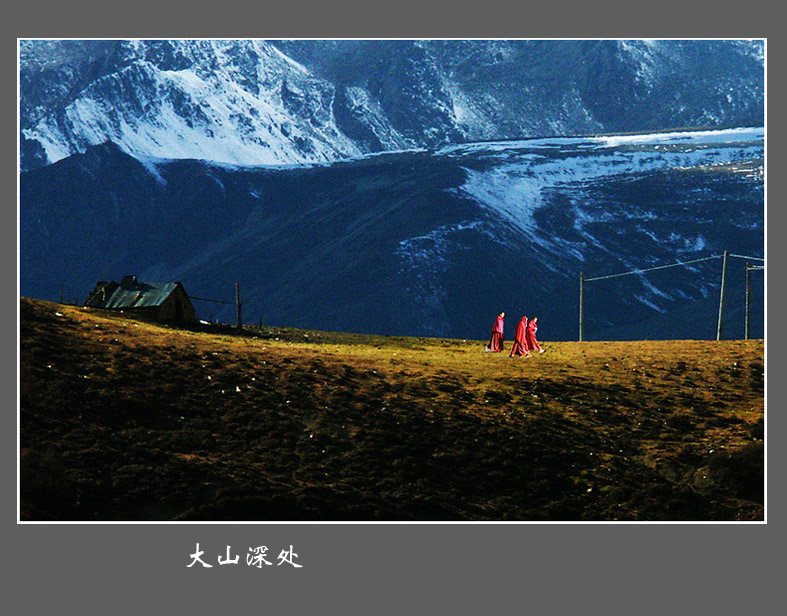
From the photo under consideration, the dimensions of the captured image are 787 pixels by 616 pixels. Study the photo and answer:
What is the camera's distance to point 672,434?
3803cm

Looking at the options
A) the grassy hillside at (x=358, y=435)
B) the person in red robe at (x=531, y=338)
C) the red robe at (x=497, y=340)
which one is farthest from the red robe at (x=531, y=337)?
the grassy hillside at (x=358, y=435)

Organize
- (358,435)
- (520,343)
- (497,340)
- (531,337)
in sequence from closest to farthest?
(358,435)
(520,343)
(531,337)
(497,340)

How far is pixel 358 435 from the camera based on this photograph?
1410 inches

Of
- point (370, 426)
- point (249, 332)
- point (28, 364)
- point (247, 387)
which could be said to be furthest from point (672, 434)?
point (249, 332)

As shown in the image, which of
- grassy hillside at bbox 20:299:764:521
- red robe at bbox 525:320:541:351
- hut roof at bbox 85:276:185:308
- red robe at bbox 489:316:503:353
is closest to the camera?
grassy hillside at bbox 20:299:764:521

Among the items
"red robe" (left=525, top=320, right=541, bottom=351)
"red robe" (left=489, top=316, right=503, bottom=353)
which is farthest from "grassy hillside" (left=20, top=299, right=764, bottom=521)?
"red robe" (left=489, top=316, right=503, bottom=353)

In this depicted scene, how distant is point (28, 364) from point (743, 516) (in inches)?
887

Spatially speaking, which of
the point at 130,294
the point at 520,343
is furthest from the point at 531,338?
the point at 130,294

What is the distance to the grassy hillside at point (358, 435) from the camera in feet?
103

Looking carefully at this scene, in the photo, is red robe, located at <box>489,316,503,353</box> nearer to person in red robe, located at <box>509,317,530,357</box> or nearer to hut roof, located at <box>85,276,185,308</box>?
person in red robe, located at <box>509,317,530,357</box>

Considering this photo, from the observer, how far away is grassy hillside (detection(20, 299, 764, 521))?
31.2 metres

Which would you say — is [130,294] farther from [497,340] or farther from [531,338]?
[531,338]

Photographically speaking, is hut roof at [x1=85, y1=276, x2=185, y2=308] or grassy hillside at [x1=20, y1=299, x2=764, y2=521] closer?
grassy hillside at [x1=20, y1=299, x2=764, y2=521]

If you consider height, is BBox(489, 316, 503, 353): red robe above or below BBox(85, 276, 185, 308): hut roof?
below
